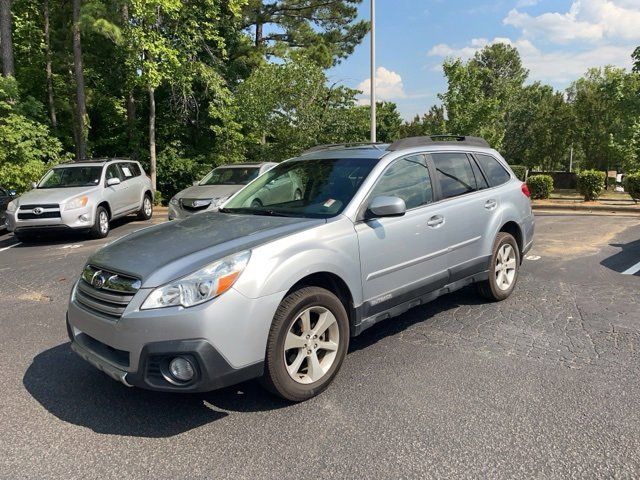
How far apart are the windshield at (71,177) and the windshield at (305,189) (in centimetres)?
787

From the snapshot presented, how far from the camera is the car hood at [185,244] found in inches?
117

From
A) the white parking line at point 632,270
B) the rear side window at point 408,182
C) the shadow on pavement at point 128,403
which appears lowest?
the shadow on pavement at point 128,403

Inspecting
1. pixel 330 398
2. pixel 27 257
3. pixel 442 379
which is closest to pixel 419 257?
pixel 442 379

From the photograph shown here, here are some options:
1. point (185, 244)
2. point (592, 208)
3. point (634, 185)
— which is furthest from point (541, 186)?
point (185, 244)

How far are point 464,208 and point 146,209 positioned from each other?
10857mm

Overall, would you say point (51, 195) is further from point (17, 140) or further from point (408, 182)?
point (408, 182)

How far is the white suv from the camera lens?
9852mm

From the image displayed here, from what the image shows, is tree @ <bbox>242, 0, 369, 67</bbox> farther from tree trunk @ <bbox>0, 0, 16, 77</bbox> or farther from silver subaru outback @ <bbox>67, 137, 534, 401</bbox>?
silver subaru outback @ <bbox>67, 137, 534, 401</bbox>

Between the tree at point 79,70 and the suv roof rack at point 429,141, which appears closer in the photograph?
the suv roof rack at point 429,141

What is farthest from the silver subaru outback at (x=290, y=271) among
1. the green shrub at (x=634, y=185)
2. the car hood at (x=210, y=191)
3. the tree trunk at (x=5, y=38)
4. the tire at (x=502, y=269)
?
the tree trunk at (x=5, y=38)

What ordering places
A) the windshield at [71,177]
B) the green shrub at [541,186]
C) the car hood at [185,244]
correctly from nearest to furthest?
1. the car hood at [185,244]
2. the windshield at [71,177]
3. the green shrub at [541,186]

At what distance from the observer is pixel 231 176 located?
1204 centimetres

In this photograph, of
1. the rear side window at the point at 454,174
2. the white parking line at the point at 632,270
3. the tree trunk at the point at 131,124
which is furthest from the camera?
the tree trunk at the point at 131,124

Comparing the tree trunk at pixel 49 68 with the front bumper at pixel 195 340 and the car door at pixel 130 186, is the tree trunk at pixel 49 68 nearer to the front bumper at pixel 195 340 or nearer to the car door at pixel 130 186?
the car door at pixel 130 186
